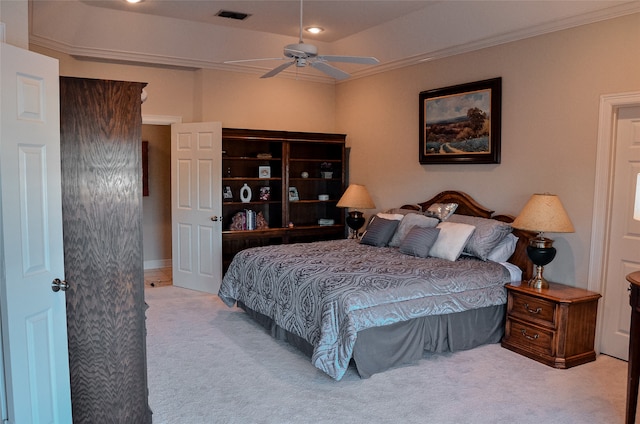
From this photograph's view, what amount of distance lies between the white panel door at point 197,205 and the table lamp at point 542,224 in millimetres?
3473

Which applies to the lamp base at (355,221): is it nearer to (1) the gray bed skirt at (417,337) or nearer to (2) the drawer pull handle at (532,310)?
(1) the gray bed skirt at (417,337)

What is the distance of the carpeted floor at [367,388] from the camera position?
306 centimetres

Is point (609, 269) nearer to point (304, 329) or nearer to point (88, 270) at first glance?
point (304, 329)

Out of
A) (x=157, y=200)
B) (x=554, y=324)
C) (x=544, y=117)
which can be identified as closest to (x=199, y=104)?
(x=157, y=200)

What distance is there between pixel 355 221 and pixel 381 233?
3.48ft

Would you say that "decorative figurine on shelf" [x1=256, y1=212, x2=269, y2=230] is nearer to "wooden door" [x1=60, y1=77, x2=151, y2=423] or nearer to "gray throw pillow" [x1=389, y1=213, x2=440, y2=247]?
"gray throw pillow" [x1=389, y1=213, x2=440, y2=247]

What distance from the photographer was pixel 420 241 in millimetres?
4754

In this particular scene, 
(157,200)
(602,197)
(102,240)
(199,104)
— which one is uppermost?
(199,104)

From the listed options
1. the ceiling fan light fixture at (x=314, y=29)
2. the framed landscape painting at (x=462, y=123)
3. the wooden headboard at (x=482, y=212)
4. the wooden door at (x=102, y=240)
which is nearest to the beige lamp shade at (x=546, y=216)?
the wooden headboard at (x=482, y=212)

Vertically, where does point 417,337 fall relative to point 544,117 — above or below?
below

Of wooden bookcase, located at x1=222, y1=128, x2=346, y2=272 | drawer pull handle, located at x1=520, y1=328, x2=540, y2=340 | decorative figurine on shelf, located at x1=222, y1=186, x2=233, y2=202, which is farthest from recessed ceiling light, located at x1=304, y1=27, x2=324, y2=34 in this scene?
drawer pull handle, located at x1=520, y1=328, x2=540, y2=340

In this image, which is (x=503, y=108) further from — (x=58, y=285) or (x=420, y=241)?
(x=58, y=285)

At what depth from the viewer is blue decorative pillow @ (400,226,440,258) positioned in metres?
4.71

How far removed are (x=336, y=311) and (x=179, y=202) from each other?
3.47 m
